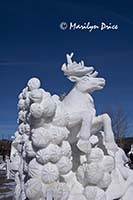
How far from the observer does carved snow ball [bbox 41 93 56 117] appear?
398cm

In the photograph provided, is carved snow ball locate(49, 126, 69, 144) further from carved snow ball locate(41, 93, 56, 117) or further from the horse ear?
the horse ear

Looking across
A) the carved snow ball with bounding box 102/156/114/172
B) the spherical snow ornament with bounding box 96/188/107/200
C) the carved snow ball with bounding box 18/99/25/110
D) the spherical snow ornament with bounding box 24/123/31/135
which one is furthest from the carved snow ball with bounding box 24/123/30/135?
the spherical snow ornament with bounding box 96/188/107/200

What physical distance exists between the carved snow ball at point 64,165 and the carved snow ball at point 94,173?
0.65ft

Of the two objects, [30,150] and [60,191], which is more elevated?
[30,150]

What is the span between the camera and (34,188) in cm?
400

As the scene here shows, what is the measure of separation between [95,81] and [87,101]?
0.25 m

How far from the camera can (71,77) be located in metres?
4.54

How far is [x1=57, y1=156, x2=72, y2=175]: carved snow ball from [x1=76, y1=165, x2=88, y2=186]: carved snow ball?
16 cm

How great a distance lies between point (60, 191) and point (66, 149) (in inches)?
16.8

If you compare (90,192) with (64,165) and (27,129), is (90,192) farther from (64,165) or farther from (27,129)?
(27,129)

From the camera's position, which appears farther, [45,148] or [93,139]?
[93,139]

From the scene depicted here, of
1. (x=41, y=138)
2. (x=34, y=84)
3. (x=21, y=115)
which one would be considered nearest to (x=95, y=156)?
(x=41, y=138)

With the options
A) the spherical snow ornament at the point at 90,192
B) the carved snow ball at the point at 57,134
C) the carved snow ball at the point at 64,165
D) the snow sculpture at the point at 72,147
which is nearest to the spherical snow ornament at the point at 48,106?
the snow sculpture at the point at 72,147

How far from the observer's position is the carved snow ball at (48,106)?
3.98 metres
